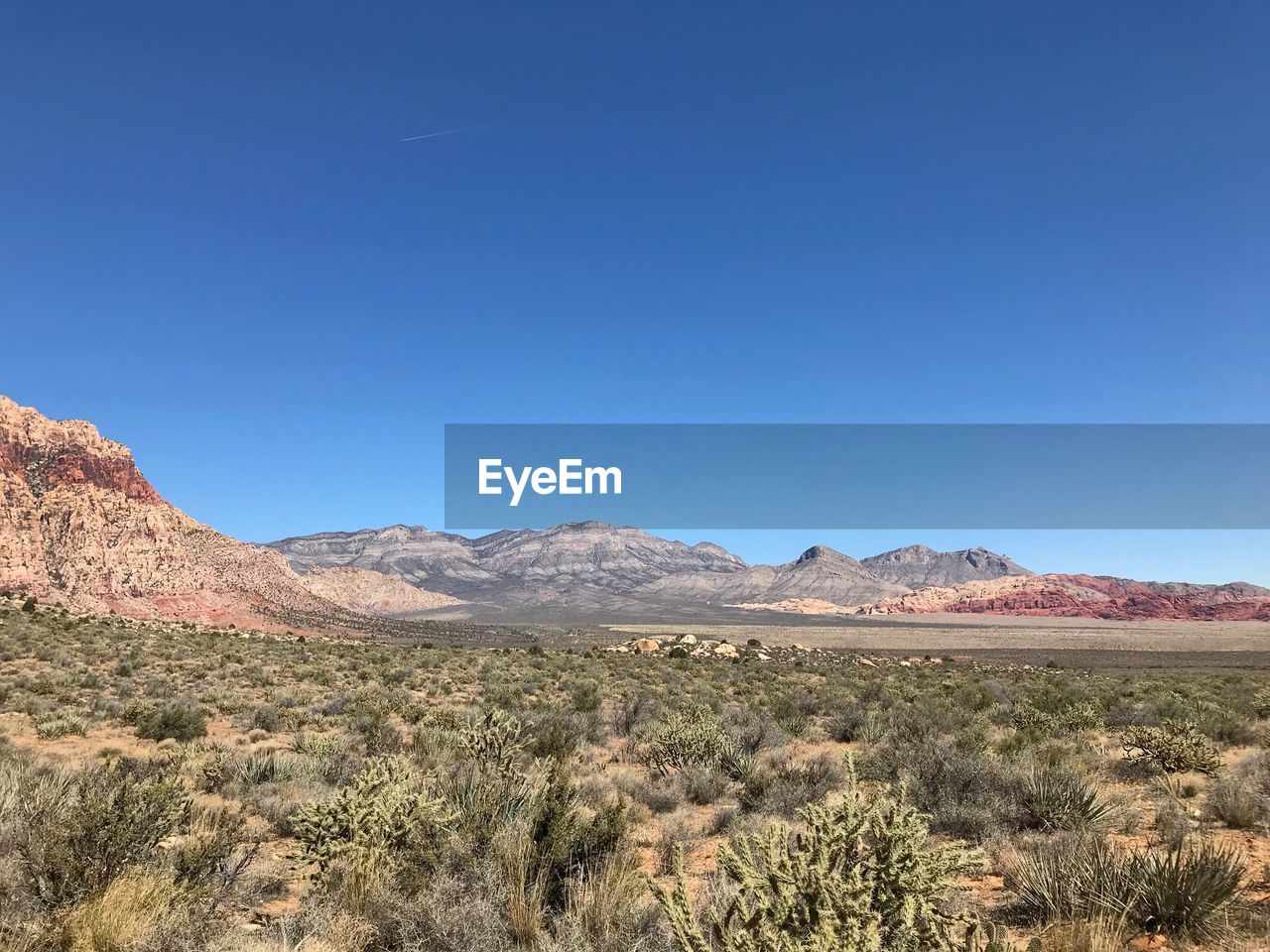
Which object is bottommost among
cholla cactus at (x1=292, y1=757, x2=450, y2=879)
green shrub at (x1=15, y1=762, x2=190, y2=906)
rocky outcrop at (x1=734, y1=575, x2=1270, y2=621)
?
rocky outcrop at (x1=734, y1=575, x2=1270, y2=621)

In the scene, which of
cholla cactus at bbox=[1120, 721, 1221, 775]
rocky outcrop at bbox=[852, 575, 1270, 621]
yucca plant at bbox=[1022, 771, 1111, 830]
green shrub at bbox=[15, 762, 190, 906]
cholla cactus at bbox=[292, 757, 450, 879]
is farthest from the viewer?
rocky outcrop at bbox=[852, 575, 1270, 621]

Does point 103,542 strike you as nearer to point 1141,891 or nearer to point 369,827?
point 369,827

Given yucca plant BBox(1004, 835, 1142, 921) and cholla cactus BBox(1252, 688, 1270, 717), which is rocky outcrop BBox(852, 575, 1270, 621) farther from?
yucca plant BBox(1004, 835, 1142, 921)

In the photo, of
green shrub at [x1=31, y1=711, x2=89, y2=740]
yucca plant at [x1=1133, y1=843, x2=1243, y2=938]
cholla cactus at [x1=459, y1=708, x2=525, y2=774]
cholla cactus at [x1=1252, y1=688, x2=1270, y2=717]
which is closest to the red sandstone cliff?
green shrub at [x1=31, y1=711, x2=89, y2=740]

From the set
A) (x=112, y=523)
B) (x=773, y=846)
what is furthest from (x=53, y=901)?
(x=112, y=523)

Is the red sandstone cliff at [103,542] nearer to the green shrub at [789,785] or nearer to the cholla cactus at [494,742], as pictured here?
the cholla cactus at [494,742]
